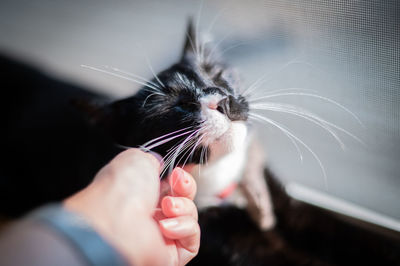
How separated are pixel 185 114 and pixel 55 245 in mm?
209

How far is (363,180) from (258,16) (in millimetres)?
362

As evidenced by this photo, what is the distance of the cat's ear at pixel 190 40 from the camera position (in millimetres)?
488

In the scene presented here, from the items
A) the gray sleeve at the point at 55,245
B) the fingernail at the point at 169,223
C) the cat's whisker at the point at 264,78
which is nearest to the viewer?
the gray sleeve at the point at 55,245

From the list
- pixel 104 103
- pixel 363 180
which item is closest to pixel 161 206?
pixel 104 103

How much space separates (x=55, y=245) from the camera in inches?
10.0

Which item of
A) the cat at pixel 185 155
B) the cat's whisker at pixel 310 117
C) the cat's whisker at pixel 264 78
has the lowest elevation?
the cat at pixel 185 155

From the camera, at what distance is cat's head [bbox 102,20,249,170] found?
0.40 meters

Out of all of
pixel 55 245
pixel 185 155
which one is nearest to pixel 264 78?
pixel 185 155

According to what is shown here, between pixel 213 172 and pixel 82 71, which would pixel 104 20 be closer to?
pixel 82 71

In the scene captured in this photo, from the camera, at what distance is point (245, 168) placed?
0.75 metres

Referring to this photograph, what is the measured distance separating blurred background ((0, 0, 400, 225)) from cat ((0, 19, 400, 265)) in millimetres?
43

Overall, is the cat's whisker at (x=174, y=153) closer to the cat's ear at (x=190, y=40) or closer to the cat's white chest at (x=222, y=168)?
the cat's white chest at (x=222, y=168)

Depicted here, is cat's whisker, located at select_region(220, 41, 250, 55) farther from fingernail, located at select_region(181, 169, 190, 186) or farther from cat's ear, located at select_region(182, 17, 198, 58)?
fingernail, located at select_region(181, 169, 190, 186)

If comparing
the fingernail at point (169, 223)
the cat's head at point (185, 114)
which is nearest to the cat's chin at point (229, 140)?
the cat's head at point (185, 114)
